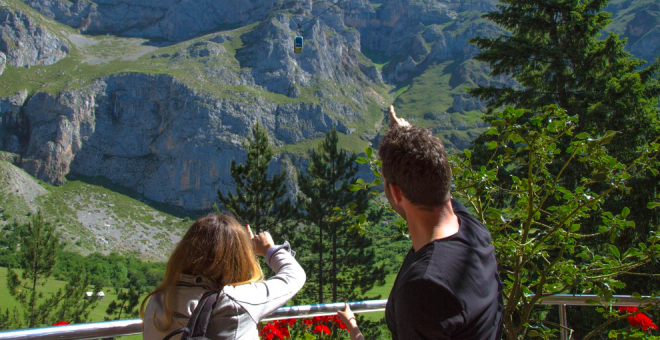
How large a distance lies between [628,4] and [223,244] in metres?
187

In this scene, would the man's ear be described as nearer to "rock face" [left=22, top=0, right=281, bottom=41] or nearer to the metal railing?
the metal railing

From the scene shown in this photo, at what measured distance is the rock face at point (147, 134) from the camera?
91.7 meters

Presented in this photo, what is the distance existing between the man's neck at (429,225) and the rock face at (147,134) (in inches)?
3559

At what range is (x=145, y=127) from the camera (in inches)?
3964

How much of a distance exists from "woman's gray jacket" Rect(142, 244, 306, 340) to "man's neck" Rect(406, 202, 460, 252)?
1.87 ft

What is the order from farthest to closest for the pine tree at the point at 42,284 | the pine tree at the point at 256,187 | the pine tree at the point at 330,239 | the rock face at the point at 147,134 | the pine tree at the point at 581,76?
the rock face at the point at 147,134, the pine tree at the point at 330,239, the pine tree at the point at 256,187, the pine tree at the point at 42,284, the pine tree at the point at 581,76

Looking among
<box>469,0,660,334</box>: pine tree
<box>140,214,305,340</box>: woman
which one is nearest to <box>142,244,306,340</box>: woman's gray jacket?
<box>140,214,305,340</box>: woman

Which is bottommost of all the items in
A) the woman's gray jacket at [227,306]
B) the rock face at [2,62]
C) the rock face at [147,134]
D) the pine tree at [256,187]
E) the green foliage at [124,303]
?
the rock face at [147,134]

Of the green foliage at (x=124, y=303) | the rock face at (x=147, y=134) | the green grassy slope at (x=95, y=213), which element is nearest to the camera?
the green foliage at (x=124, y=303)

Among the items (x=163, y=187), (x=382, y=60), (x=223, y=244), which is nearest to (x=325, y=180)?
(x=223, y=244)

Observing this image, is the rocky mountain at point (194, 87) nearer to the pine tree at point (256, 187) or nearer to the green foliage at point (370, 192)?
the pine tree at point (256, 187)

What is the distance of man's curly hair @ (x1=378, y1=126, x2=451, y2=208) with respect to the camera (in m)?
1.14

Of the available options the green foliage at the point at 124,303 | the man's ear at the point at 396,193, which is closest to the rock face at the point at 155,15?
the green foliage at the point at 124,303

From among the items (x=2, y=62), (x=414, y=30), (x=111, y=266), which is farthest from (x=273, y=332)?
(x=414, y=30)
